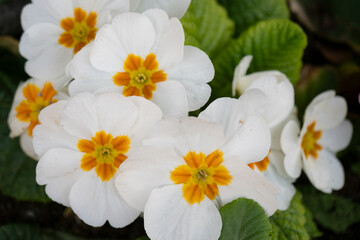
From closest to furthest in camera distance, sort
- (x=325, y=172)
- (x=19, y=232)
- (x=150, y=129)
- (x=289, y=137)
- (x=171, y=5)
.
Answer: (x=150, y=129)
(x=171, y=5)
(x=289, y=137)
(x=325, y=172)
(x=19, y=232)

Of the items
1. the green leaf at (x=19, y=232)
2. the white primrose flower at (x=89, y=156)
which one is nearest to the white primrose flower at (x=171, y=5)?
the white primrose flower at (x=89, y=156)

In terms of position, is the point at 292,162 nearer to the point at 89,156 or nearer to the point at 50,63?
the point at 89,156

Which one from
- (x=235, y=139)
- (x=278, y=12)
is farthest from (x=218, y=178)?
(x=278, y=12)

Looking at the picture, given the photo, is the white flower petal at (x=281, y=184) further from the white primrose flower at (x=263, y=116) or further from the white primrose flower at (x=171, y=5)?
the white primrose flower at (x=171, y=5)

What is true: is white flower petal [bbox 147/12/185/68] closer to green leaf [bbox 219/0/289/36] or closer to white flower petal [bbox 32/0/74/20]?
white flower petal [bbox 32/0/74/20]

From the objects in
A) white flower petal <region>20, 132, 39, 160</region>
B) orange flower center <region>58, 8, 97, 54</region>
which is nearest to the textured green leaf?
white flower petal <region>20, 132, 39, 160</region>

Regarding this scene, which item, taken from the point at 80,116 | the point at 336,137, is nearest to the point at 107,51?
the point at 80,116
